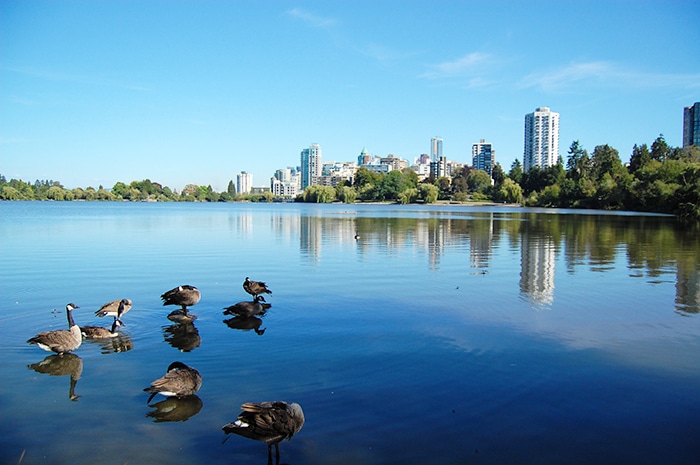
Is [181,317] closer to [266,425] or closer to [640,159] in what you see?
[266,425]

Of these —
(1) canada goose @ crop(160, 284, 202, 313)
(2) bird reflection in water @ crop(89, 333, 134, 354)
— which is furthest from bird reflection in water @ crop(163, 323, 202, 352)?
(2) bird reflection in water @ crop(89, 333, 134, 354)

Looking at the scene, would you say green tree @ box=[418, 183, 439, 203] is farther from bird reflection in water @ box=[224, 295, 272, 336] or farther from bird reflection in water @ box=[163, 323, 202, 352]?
bird reflection in water @ box=[163, 323, 202, 352]

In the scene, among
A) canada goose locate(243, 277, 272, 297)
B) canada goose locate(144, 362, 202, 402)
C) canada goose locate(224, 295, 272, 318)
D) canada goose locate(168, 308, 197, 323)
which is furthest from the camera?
canada goose locate(243, 277, 272, 297)

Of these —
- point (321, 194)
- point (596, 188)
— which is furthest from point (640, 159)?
point (321, 194)

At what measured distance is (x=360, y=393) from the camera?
766cm

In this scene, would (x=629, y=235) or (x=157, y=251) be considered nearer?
(x=157, y=251)

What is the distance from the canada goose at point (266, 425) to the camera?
19.7 feet

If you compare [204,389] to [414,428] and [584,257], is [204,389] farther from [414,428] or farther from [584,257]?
[584,257]

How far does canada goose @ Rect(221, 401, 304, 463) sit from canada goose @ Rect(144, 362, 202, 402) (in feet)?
4.59

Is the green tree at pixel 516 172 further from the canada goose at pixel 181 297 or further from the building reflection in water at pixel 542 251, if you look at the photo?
the canada goose at pixel 181 297

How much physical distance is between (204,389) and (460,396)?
3540mm

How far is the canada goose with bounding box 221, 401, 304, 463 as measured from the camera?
6004 mm

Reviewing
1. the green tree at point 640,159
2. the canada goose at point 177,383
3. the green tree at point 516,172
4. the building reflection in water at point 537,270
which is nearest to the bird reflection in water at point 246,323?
the canada goose at point 177,383

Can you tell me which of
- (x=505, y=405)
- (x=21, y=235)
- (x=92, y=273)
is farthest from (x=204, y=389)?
(x=21, y=235)
